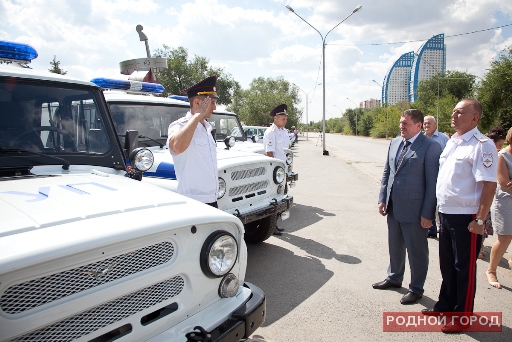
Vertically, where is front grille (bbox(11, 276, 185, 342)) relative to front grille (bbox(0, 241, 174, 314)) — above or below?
below

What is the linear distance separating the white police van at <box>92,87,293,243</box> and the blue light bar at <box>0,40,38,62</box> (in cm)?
117

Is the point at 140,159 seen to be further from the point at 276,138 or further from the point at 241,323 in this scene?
the point at 276,138

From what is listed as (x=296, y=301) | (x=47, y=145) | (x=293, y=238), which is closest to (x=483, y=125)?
(x=293, y=238)

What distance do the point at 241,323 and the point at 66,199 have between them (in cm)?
121

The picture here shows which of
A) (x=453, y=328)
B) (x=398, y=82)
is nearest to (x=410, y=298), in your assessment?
(x=453, y=328)

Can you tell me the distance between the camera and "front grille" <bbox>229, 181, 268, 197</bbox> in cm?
419

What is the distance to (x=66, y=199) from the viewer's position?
1896mm

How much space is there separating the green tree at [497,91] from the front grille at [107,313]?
97.1ft

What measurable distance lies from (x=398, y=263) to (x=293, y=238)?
2020 mm

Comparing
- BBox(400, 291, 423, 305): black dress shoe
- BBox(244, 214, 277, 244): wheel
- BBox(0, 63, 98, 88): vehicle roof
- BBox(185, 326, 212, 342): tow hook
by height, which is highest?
BBox(0, 63, 98, 88): vehicle roof

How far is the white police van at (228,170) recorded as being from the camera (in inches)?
159

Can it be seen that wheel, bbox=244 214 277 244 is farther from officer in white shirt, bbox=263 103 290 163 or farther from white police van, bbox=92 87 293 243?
officer in white shirt, bbox=263 103 290 163

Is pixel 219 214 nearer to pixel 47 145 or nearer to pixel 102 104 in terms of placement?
pixel 47 145

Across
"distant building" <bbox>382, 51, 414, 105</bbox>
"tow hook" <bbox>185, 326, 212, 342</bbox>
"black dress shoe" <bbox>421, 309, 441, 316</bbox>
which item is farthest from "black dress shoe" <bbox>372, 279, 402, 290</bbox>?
"distant building" <bbox>382, 51, 414, 105</bbox>
